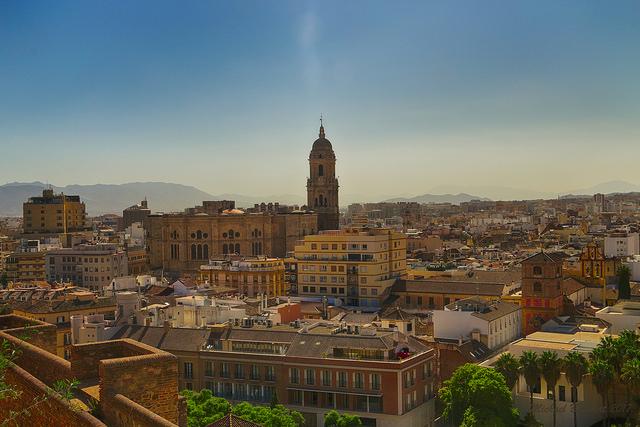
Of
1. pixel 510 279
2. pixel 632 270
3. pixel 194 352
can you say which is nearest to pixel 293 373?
pixel 194 352

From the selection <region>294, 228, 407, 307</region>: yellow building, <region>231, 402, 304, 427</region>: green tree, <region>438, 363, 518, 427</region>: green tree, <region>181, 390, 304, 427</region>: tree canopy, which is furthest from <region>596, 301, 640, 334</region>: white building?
<region>181, 390, 304, 427</region>: tree canopy

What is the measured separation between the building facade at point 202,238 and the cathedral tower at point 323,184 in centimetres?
1174

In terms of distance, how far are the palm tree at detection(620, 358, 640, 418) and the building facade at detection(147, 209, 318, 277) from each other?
7496 cm

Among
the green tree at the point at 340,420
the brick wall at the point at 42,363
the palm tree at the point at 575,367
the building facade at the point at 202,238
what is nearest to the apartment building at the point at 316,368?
the green tree at the point at 340,420

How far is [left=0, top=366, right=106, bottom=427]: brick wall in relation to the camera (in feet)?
34.5

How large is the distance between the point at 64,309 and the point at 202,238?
165 ft

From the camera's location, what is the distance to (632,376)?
1593 inches

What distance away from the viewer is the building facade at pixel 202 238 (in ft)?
369

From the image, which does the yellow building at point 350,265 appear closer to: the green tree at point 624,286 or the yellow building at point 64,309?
the yellow building at point 64,309

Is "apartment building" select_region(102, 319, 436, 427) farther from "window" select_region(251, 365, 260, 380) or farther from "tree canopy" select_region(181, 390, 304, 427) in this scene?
"tree canopy" select_region(181, 390, 304, 427)

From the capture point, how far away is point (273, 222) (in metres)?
120

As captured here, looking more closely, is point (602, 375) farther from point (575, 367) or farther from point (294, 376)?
point (294, 376)

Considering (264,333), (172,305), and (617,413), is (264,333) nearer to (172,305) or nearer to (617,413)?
(172,305)

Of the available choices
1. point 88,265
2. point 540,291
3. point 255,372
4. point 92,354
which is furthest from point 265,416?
point 88,265
